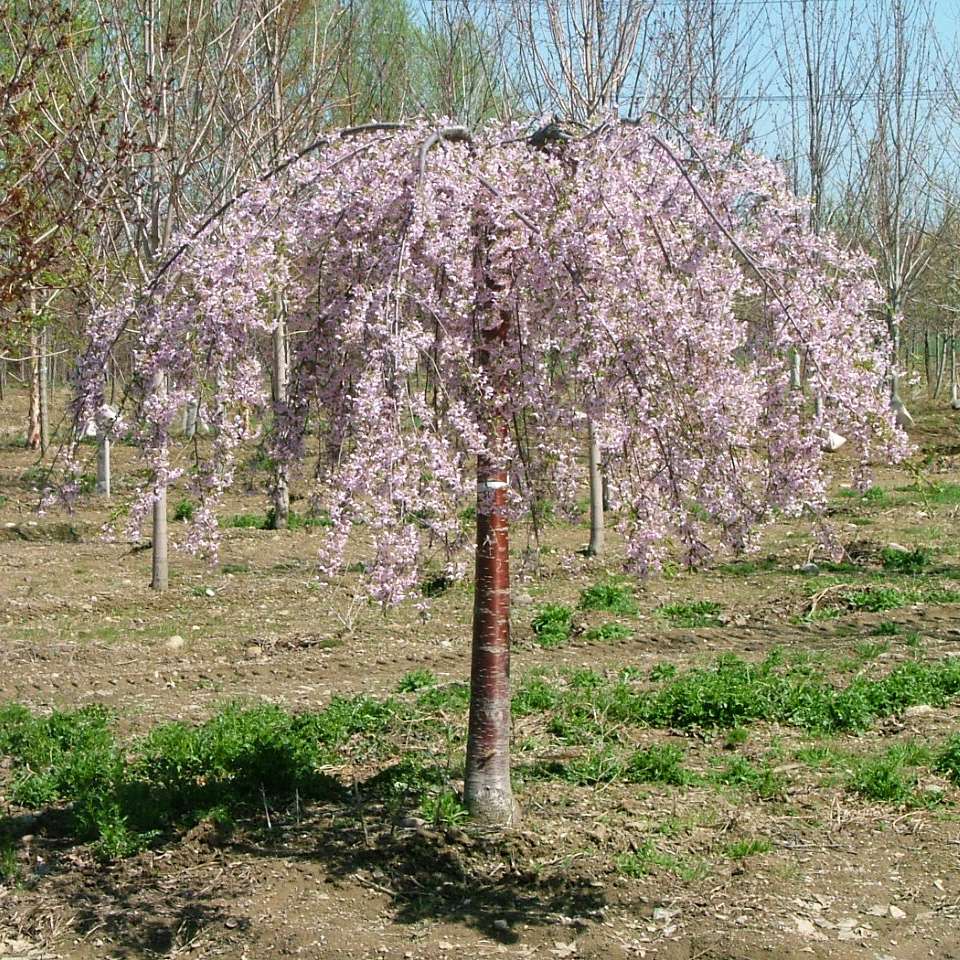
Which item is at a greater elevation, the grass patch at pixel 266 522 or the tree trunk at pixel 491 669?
the grass patch at pixel 266 522

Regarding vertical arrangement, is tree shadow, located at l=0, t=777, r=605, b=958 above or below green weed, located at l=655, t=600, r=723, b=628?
below

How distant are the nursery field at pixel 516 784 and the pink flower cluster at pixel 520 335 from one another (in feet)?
1.80

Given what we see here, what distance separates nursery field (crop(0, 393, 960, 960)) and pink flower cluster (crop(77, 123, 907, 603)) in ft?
1.80

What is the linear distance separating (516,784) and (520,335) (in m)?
2.16

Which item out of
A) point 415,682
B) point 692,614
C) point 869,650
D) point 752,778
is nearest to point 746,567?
point 692,614

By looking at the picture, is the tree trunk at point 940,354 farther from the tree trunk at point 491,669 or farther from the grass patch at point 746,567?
the tree trunk at point 491,669

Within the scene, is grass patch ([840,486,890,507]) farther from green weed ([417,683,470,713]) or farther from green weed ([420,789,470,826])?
green weed ([420,789,470,826])

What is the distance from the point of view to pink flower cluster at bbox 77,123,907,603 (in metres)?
3.76

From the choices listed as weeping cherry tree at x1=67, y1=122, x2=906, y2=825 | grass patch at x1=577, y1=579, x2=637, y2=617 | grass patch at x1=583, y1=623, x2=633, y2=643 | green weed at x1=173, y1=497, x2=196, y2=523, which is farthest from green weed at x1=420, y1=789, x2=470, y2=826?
green weed at x1=173, y1=497, x2=196, y2=523

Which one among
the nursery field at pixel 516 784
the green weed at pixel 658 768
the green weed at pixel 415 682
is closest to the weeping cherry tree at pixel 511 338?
the nursery field at pixel 516 784

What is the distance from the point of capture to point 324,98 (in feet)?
46.8

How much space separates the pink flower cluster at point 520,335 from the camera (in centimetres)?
376

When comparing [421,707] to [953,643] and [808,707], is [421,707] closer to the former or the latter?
[808,707]

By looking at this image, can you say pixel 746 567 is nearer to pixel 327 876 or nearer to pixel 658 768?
pixel 658 768
